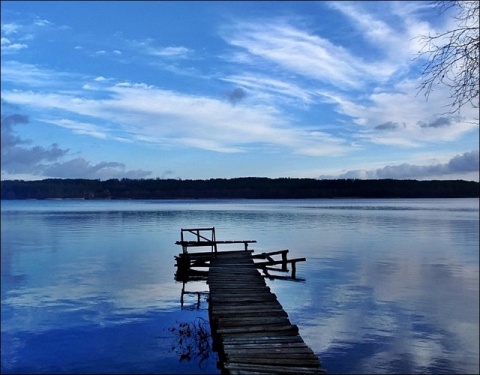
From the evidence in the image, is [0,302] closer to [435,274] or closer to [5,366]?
[5,366]

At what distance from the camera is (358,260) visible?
105 ft

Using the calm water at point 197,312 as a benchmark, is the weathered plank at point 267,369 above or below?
above

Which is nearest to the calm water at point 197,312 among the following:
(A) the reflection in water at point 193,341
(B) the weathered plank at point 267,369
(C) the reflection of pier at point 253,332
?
(A) the reflection in water at point 193,341

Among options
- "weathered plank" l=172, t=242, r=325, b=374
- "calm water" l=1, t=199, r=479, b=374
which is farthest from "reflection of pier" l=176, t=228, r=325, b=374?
"calm water" l=1, t=199, r=479, b=374

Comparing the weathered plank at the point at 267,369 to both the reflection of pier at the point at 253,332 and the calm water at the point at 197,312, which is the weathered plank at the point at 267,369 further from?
the calm water at the point at 197,312

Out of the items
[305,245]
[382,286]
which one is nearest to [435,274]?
[382,286]

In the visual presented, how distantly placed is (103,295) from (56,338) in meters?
6.61

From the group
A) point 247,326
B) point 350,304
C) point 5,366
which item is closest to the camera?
point 247,326

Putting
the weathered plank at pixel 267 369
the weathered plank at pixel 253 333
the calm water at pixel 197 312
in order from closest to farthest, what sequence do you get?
the weathered plank at pixel 267 369 → the weathered plank at pixel 253 333 → the calm water at pixel 197 312

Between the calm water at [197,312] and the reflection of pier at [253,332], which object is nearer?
the reflection of pier at [253,332]

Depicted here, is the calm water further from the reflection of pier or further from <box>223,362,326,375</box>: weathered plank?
<box>223,362,326,375</box>: weathered plank

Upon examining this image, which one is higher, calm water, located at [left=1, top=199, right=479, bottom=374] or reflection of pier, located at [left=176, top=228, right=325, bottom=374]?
reflection of pier, located at [left=176, top=228, right=325, bottom=374]

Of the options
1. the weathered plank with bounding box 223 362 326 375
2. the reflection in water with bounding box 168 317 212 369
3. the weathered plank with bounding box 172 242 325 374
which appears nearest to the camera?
the weathered plank with bounding box 223 362 326 375

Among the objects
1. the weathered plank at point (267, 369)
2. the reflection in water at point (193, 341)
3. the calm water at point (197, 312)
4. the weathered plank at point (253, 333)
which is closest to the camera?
the weathered plank at point (267, 369)
